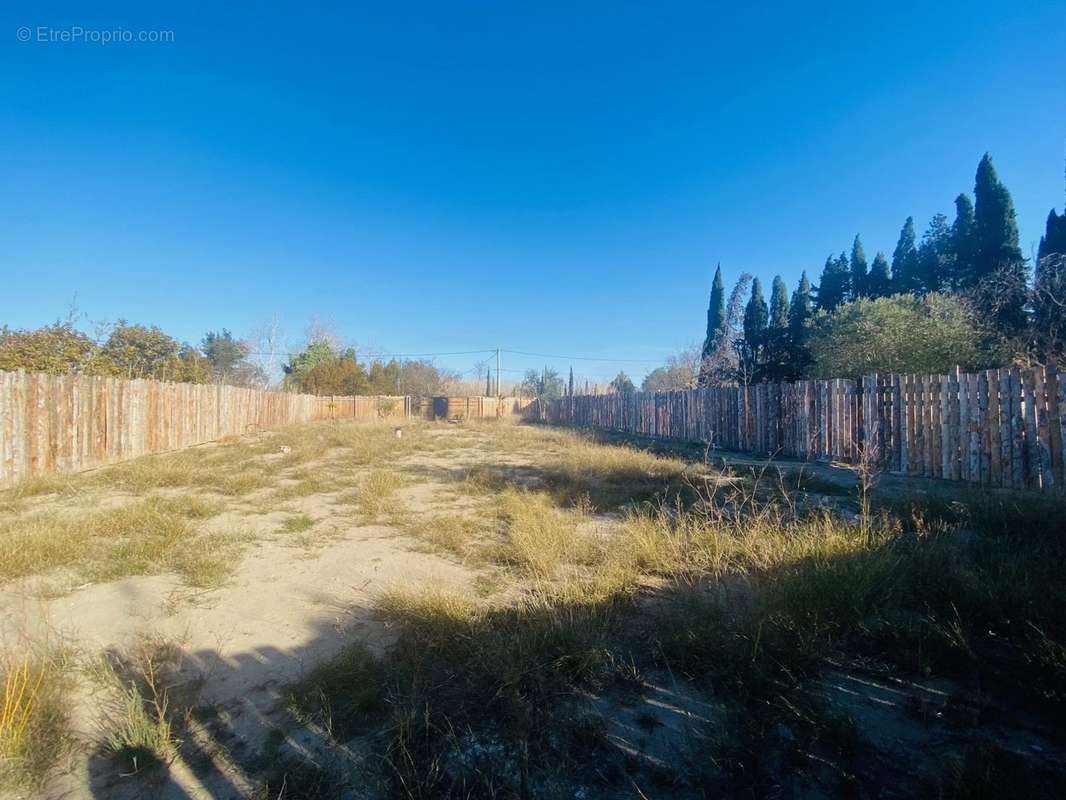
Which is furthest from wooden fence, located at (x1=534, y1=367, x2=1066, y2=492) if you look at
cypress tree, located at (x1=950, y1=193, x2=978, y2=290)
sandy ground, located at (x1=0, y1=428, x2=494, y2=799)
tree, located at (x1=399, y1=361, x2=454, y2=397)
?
tree, located at (x1=399, y1=361, x2=454, y2=397)

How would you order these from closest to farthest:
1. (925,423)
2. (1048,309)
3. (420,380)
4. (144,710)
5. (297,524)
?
(144,710)
(297,524)
(925,423)
(1048,309)
(420,380)

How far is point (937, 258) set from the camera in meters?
23.3

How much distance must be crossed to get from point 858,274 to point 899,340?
20.2 meters

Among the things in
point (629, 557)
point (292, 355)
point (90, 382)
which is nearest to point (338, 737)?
point (629, 557)

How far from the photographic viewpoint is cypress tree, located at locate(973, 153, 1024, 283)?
1953 cm

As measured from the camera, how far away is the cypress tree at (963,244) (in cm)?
2050

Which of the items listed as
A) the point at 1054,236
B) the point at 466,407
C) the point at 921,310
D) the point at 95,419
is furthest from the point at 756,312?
the point at 95,419

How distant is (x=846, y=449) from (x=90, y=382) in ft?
45.9

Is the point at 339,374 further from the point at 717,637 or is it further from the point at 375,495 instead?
the point at 717,637

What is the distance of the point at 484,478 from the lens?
A: 7.63 meters

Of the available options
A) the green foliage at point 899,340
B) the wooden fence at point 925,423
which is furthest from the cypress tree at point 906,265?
the wooden fence at point 925,423

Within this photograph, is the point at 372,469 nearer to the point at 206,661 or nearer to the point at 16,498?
the point at 16,498

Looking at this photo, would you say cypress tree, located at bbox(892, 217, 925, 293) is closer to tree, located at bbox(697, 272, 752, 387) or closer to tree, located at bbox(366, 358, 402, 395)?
tree, located at bbox(697, 272, 752, 387)

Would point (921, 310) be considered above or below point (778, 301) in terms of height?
below
